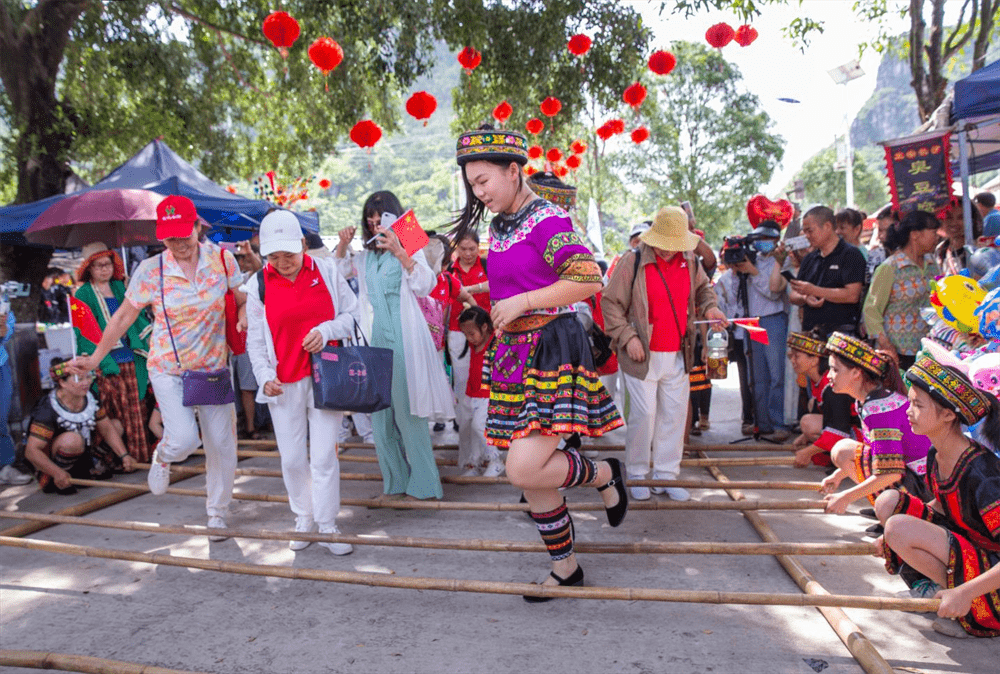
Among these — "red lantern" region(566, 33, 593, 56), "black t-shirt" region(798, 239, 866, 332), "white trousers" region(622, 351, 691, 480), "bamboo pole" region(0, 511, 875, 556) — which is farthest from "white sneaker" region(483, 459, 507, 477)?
"red lantern" region(566, 33, 593, 56)

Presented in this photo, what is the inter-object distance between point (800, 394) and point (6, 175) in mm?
9785

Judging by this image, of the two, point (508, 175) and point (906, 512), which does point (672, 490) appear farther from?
point (508, 175)

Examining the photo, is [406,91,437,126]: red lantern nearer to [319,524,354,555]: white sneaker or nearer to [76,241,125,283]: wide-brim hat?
[76,241,125,283]: wide-brim hat

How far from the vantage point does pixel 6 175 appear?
9367mm

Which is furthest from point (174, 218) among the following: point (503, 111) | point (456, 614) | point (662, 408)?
point (503, 111)

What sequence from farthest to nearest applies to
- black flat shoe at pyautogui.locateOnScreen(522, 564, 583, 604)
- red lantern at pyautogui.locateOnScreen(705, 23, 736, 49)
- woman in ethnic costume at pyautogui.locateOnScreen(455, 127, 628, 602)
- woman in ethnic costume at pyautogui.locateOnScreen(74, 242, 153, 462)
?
red lantern at pyautogui.locateOnScreen(705, 23, 736, 49) → woman in ethnic costume at pyautogui.locateOnScreen(74, 242, 153, 462) → black flat shoe at pyautogui.locateOnScreen(522, 564, 583, 604) → woman in ethnic costume at pyautogui.locateOnScreen(455, 127, 628, 602)

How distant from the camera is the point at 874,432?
3.27 m

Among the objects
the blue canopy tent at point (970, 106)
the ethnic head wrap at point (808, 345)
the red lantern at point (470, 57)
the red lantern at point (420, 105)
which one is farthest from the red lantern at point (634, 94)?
the ethnic head wrap at point (808, 345)

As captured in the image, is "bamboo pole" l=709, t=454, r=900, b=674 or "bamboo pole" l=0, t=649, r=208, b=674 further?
"bamboo pole" l=0, t=649, r=208, b=674

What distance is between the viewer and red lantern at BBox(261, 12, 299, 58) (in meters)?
7.51

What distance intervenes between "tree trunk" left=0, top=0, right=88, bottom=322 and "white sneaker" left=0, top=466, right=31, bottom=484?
2.94 m

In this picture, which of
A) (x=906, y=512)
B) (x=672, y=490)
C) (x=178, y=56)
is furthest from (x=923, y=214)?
(x=178, y=56)

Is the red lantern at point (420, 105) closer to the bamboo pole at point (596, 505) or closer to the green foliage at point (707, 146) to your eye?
the bamboo pole at point (596, 505)

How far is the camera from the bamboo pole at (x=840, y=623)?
2.36 metres
